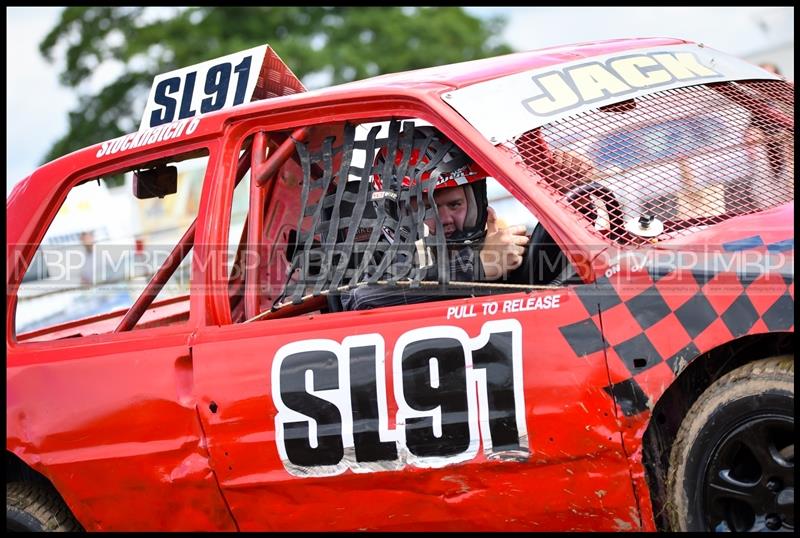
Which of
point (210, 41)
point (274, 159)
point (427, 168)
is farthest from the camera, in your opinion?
point (210, 41)

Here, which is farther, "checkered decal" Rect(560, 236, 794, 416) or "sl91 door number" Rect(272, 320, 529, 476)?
"sl91 door number" Rect(272, 320, 529, 476)

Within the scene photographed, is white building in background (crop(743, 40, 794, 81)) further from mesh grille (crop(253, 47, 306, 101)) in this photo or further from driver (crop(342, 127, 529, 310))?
driver (crop(342, 127, 529, 310))

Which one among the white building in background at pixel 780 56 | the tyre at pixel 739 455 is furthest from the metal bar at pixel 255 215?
the white building in background at pixel 780 56

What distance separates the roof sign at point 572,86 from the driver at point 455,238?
18cm

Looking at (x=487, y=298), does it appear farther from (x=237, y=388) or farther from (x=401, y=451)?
(x=237, y=388)

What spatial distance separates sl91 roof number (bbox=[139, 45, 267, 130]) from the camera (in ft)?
13.5

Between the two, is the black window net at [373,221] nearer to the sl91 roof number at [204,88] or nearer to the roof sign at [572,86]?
the roof sign at [572,86]

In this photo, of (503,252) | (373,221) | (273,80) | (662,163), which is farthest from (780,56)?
(373,221)

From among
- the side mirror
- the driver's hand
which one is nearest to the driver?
the driver's hand

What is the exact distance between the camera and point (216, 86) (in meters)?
4.17

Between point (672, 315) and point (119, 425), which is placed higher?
point (672, 315)

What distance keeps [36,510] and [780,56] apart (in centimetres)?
910

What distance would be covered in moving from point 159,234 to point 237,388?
32.7ft

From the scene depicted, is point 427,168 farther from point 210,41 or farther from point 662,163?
point 210,41
